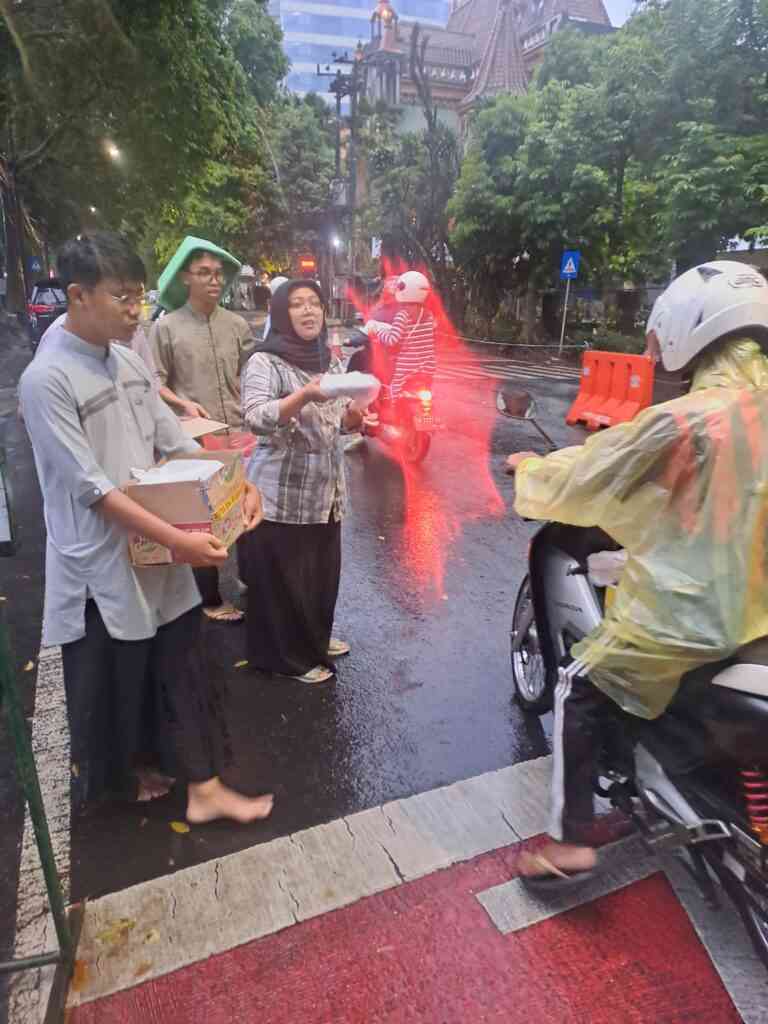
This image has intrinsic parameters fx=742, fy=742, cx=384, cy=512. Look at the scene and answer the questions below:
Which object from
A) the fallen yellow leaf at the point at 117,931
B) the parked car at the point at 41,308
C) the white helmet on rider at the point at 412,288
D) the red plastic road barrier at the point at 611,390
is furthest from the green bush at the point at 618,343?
the fallen yellow leaf at the point at 117,931

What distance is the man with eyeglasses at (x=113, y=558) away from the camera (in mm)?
2139

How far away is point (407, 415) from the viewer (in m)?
7.81

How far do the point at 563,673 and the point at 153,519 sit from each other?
1.27 meters

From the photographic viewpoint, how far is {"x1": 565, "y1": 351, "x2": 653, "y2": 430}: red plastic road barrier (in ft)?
33.2

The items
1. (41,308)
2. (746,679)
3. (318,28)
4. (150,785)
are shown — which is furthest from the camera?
(318,28)

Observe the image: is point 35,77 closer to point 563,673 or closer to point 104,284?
point 104,284

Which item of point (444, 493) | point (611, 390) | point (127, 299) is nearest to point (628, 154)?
point (611, 390)

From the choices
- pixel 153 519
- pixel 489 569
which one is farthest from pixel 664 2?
pixel 153 519

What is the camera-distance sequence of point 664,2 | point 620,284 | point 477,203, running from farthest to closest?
1. point 620,284
2. point 477,203
3. point 664,2

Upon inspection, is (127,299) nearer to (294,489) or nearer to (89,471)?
(89,471)

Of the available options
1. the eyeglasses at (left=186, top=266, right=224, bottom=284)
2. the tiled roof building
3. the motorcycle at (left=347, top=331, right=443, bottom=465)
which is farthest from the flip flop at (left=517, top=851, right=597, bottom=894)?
the tiled roof building

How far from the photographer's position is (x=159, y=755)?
2.67 metres

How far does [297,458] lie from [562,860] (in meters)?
1.89

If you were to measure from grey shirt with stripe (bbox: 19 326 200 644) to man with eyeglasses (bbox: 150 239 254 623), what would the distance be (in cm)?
141
